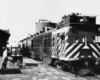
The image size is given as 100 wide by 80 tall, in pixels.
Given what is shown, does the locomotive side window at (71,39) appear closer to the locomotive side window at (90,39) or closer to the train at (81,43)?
the train at (81,43)

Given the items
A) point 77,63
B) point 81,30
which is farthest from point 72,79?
point 81,30

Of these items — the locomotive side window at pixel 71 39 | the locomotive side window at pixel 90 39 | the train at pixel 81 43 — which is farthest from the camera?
the locomotive side window at pixel 90 39

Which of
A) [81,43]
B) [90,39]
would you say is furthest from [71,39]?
[90,39]

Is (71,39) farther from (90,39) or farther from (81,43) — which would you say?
(90,39)

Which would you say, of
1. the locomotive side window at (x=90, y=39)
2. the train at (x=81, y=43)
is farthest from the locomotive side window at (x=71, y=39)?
the locomotive side window at (x=90, y=39)

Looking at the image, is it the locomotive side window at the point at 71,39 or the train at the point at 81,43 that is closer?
the train at the point at 81,43

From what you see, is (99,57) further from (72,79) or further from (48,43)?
(48,43)

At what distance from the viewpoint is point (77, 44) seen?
426 inches

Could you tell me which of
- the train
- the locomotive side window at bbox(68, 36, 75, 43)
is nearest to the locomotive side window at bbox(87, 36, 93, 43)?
the train

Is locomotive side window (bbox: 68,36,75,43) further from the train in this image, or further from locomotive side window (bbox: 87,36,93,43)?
locomotive side window (bbox: 87,36,93,43)

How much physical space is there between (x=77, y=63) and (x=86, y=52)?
0.88 meters

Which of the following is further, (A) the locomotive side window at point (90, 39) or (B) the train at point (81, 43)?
(A) the locomotive side window at point (90, 39)

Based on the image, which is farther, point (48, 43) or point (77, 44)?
point (48, 43)

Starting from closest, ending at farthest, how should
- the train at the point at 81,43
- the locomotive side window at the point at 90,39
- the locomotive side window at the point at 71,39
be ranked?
the train at the point at 81,43
the locomotive side window at the point at 71,39
the locomotive side window at the point at 90,39
